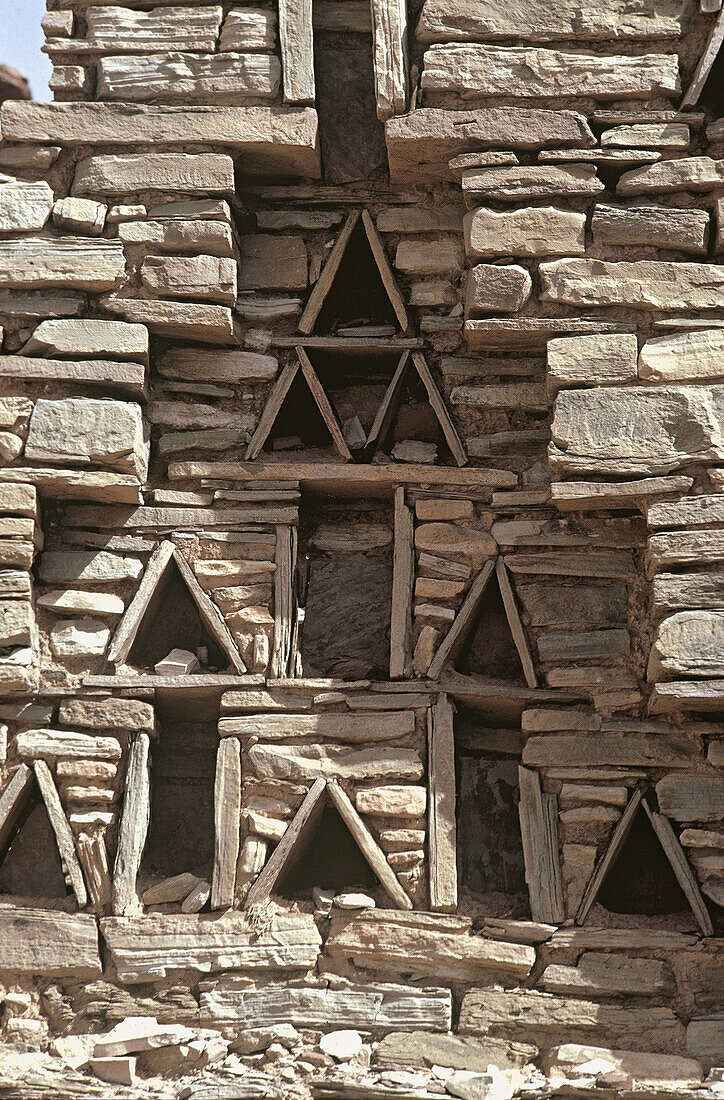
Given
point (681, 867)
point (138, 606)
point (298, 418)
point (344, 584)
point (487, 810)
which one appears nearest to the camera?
point (681, 867)

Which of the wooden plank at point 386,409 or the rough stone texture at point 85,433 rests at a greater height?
the wooden plank at point 386,409

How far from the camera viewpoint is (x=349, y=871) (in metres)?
4.52

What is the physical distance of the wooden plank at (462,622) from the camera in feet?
14.6

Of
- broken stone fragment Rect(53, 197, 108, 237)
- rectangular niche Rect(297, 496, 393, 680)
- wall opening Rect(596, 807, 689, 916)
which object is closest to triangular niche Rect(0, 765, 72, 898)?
rectangular niche Rect(297, 496, 393, 680)

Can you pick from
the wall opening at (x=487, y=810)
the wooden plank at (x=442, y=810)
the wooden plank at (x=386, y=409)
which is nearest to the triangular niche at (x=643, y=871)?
the wall opening at (x=487, y=810)

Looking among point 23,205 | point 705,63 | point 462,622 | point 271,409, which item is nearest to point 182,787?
point 462,622

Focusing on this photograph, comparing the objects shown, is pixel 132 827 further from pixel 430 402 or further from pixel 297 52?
pixel 297 52


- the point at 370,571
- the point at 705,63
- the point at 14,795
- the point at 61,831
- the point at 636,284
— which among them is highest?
the point at 705,63

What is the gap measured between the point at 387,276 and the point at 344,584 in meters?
1.52

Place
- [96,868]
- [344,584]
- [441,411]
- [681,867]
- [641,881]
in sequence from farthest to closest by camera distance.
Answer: [344,584] → [441,411] → [641,881] → [96,868] → [681,867]

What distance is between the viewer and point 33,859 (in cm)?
446

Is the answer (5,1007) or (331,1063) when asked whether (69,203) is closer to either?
(5,1007)

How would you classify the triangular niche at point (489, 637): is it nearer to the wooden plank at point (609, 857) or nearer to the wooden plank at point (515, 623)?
the wooden plank at point (515, 623)

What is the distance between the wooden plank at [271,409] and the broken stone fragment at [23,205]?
1281mm
